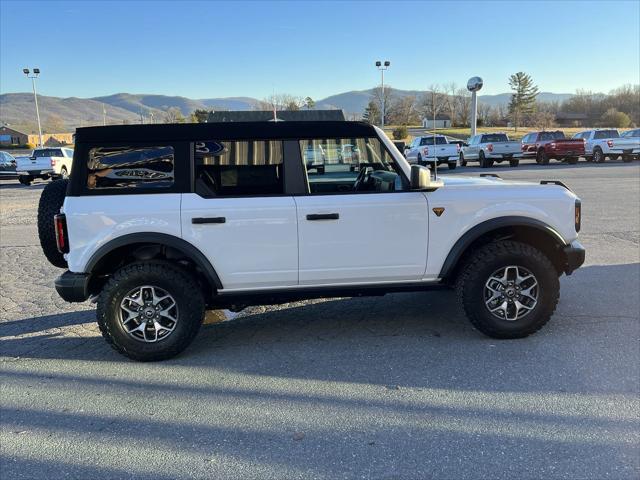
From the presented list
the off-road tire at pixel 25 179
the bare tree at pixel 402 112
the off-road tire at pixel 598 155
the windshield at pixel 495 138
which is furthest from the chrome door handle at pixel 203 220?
the bare tree at pixel 402 112

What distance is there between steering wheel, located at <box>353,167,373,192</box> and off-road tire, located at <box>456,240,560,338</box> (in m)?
1.15

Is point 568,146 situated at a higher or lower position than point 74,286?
higher

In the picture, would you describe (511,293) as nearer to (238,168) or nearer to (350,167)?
(350,167)

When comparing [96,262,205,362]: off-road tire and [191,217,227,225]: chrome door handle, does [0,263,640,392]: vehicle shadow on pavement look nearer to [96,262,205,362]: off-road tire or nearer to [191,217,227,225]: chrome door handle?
[96,262,205,362]: off-road tire

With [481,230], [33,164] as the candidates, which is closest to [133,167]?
[481,230]

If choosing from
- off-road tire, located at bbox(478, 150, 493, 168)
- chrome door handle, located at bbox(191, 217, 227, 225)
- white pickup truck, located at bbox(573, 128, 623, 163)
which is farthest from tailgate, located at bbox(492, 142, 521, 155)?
chrome door handle, located at bbox(191, 217, 227, 225)

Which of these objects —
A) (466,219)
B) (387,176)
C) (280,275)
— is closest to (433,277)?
(466,219)

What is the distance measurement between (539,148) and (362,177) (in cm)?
2750

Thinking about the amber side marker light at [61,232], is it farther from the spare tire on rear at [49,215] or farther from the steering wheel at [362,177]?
the steering wheel at [362,177]

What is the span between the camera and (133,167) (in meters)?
4.05

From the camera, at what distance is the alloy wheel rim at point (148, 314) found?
4062 mm

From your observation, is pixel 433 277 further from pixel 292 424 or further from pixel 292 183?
pixel 292 424

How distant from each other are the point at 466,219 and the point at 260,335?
7.09 ft

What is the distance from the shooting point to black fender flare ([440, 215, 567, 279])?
425 centimetres
